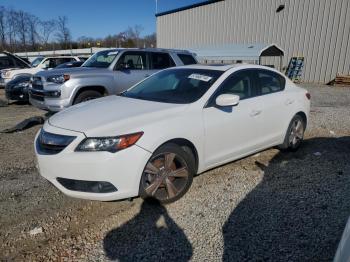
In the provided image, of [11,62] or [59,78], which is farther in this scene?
[11,62]

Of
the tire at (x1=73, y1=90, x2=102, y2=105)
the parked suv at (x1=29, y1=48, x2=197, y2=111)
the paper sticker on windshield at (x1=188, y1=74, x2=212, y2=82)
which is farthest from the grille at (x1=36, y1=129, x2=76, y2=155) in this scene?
the tire at (x1=73, y1=90, x2=102, y2=105)

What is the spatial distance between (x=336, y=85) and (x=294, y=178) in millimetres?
15817

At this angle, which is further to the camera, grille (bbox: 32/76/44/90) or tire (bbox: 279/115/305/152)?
grille (bbox: 32/76/44/90)

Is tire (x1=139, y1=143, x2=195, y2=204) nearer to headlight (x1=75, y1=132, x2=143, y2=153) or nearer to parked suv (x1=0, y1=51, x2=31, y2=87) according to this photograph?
headlight (x1=75, y1=132, x2=143, y2=153)

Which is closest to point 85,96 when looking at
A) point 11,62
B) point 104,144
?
point 104,144

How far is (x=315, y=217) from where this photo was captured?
3365 mm

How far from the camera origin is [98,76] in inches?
281

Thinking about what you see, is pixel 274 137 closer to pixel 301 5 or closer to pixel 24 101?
pixel 24 101

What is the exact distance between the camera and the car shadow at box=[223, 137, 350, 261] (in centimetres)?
281

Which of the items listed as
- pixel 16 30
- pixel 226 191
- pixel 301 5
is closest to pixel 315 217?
pixel 226 191

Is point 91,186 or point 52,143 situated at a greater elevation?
point 52,143

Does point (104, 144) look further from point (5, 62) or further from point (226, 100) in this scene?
point (5, 62)

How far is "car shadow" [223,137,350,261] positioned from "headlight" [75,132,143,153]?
1335 millimetres

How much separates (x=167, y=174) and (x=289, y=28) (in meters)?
19.5
